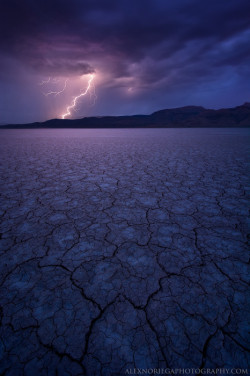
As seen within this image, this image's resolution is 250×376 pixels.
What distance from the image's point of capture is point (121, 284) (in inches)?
42.8

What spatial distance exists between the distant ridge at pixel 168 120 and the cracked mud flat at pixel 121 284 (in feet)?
214

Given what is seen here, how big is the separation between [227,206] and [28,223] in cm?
227

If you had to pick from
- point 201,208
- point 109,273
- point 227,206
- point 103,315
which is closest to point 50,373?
point 103,315

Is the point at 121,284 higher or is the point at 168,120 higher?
the point at 168,120

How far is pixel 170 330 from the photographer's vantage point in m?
0.84

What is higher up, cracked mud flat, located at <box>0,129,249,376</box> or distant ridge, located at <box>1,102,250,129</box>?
distant ridge, located at <box>1,102,250,129</box>

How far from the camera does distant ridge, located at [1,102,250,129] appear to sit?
66250mm

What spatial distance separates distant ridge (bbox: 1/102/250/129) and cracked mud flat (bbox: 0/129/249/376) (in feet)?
214

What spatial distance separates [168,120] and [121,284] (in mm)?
100621

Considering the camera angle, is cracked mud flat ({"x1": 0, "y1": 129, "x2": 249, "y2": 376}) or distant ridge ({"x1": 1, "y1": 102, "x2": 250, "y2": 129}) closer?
cracked mud flat ({"x1": 0, "y1": 129, "x2": 249, "y2": 376})

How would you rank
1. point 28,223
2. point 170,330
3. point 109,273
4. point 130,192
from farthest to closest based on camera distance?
point 130,192
point 28,223
point 109,273
point 170,330

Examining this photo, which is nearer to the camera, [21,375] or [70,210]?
[21,375]

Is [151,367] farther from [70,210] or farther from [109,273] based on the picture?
[70,210]

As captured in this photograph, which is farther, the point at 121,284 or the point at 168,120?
the point at 168,120
